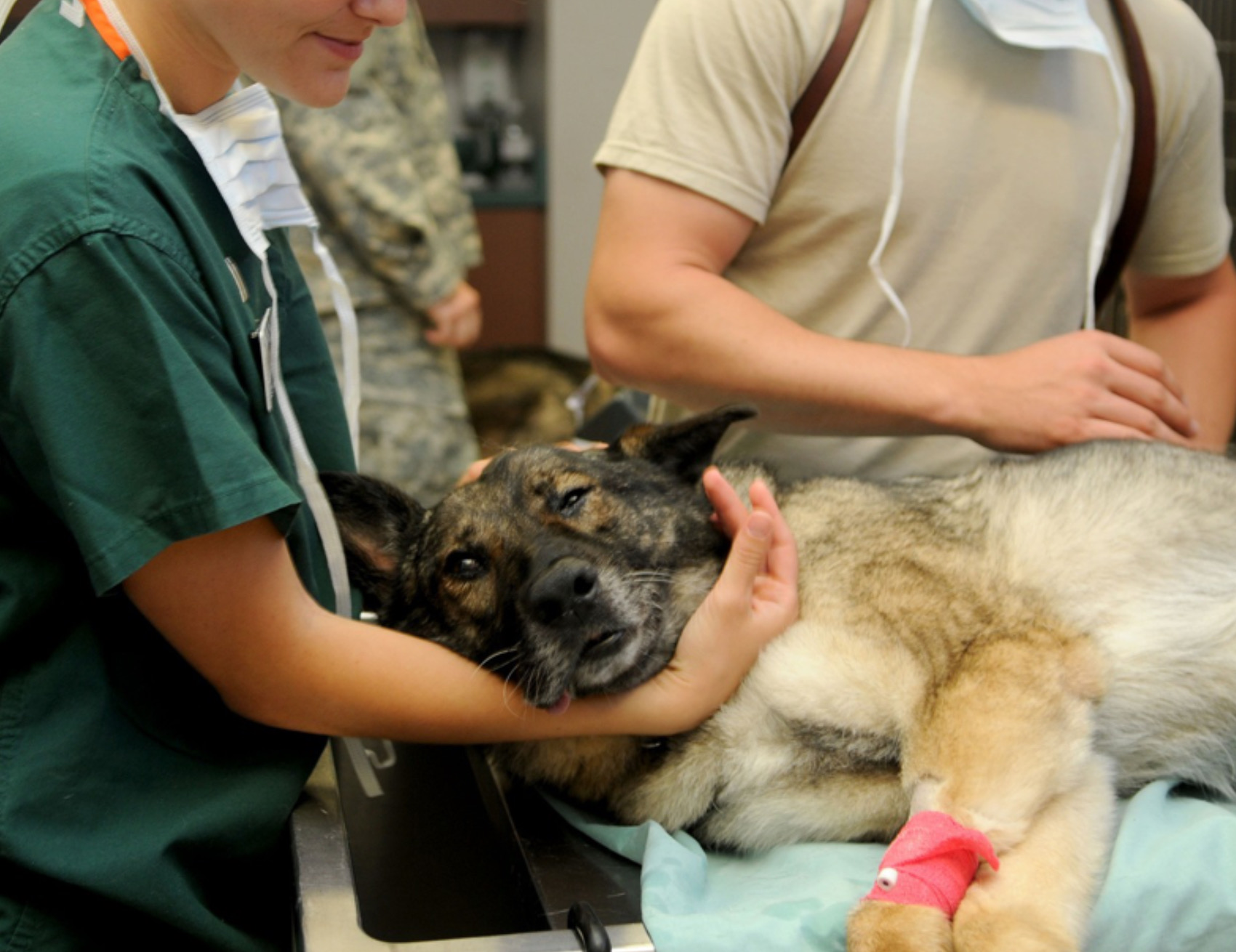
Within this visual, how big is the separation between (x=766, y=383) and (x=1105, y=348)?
0.52m

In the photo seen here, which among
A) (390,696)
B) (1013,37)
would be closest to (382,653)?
(390,696)

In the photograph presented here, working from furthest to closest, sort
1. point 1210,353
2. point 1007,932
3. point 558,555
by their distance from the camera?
1. point 1210,353
2. point 558,555
3. point 1007,932

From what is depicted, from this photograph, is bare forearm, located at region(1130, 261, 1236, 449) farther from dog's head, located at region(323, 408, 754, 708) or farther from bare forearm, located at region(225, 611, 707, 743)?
bare forearm, located at region(225, 611, 707, 743)

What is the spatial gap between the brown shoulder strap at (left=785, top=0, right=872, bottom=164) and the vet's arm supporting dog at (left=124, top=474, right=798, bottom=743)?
63 centimetres

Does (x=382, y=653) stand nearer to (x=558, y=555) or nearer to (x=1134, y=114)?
(x=558, y=555)

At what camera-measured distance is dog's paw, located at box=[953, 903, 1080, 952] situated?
1109mm

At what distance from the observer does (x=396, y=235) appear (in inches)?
125

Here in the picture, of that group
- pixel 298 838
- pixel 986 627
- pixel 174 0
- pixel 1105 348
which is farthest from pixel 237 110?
pixel 1105 348

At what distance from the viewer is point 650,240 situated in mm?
1752

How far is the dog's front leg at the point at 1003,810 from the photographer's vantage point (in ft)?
3.68

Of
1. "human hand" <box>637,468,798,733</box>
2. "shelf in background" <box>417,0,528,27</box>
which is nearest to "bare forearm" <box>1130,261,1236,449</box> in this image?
"human hand" <box>637,468,798,733</box>

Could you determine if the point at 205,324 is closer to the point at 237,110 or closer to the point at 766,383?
the point at 237,110

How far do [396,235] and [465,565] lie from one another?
181 cm

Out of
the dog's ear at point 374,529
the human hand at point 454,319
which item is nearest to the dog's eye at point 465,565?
the dog's ear at point 374,529
